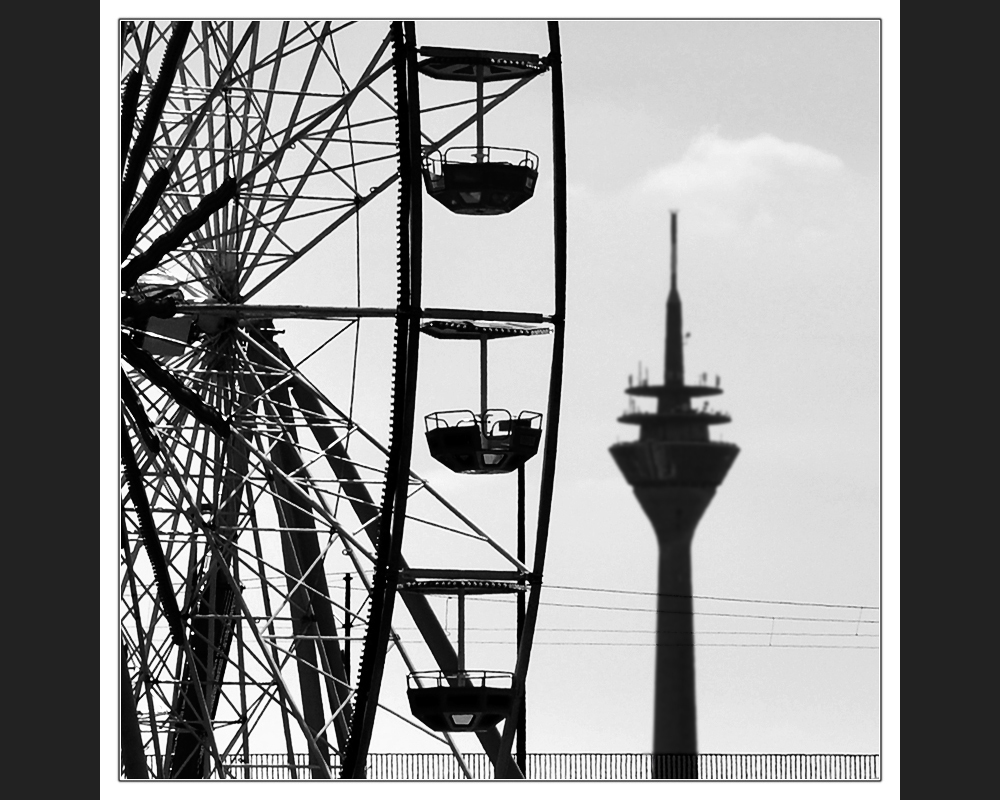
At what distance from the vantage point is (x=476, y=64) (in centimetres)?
2377

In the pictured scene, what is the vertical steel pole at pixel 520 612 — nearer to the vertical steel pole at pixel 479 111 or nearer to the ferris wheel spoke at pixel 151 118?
the vertical steel pole at pixel 479 111

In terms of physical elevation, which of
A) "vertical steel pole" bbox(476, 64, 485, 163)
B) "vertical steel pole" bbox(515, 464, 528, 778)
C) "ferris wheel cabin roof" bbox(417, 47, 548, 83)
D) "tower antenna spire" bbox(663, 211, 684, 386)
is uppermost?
"ferris wheel cabin roof" bbox(417, 47, 548, 83)

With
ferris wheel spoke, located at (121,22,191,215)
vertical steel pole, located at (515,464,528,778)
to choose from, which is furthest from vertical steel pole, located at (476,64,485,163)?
vertical steel pole, located at (515,464,528,778)

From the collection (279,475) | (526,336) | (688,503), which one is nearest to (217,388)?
(279,475)

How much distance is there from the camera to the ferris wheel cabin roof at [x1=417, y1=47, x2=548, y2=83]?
23.2 metres

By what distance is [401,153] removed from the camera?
22625mm

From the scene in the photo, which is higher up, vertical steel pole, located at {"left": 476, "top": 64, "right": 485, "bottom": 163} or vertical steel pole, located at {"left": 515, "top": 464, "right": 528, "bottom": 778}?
vertical steel pole, located at {"left": 476, "top": 64, "right": 485, "bottom": 163}

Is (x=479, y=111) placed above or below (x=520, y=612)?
above

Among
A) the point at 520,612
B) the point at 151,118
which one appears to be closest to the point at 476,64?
the point at 151,118

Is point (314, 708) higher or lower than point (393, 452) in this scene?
lower

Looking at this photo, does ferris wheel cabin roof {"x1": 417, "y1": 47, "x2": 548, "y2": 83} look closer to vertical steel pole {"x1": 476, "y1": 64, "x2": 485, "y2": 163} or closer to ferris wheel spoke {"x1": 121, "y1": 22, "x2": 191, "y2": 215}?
vertical steel pole {"x1": 476, "y1": 64, "x2": 485, "y2": 163}

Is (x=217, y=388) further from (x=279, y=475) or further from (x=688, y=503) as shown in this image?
(x=688, y=503)

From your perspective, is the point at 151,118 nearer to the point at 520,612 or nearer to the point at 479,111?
the point at 479,111
